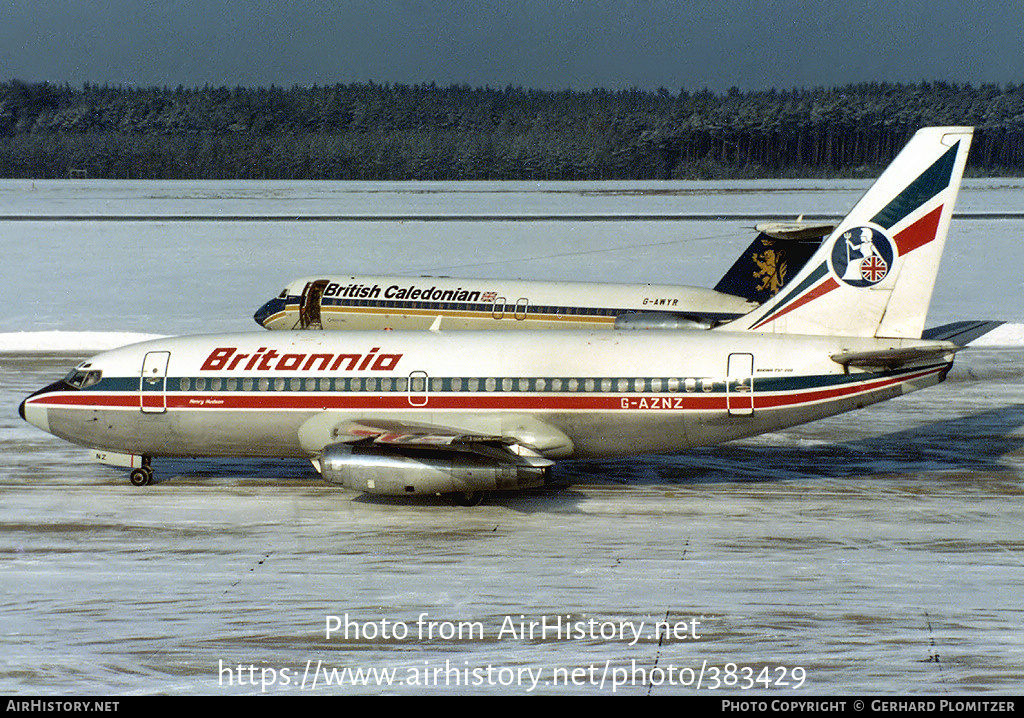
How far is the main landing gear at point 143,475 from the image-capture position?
1003 inches

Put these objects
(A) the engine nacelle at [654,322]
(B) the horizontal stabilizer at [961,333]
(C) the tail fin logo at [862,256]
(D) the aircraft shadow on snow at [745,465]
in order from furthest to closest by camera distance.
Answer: (A) the engine nacelle at [654,322]
(D) the aircraft shadow on snow at [745,465]
(B) the horizontal stabilizer at [961,333]
(C) the tail fin logo at [862,256]

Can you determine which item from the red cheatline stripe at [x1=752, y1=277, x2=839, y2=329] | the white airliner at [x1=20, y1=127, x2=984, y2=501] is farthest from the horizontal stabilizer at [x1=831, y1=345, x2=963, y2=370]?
the red cheatline stripe at [x1=752, y1=277, x2=839, y2=329]

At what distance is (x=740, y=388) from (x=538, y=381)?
4045 millimetres

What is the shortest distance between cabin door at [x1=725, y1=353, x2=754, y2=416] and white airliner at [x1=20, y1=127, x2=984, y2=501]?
0.03m

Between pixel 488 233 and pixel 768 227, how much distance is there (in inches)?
1728

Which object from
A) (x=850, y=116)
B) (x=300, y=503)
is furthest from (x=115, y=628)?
(x=850, y=116)

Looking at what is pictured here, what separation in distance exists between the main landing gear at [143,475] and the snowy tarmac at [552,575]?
36 cm

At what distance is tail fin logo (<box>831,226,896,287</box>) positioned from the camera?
22891 millimetres

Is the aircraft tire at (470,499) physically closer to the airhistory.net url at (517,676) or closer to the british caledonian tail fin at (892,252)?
the british caledonian tail fin at (892,252)

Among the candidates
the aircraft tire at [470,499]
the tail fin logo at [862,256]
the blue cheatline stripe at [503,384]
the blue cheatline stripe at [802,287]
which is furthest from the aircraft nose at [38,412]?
the tail fin logo at [862,256]

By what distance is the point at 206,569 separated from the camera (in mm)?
19672

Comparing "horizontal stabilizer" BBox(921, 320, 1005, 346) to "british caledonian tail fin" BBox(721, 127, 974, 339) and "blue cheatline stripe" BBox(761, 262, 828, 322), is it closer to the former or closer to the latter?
"british caledonian tail fin" BBox(721, 127, 974, 339)

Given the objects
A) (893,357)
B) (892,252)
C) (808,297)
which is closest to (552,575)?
(893,357)

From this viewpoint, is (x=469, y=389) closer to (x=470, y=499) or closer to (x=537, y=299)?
(x=470, y=499)
